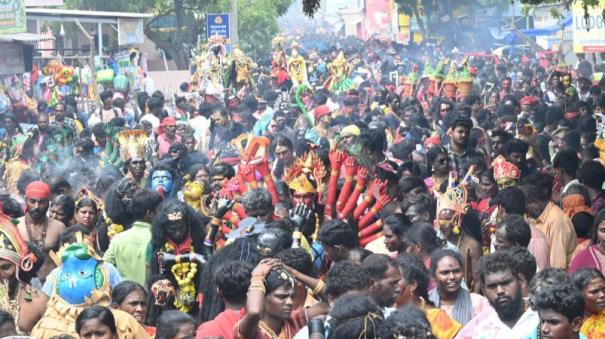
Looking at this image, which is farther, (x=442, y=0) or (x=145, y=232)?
(x=442, y=0)

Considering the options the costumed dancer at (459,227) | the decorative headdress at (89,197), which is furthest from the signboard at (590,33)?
the costumed dancer at (459,227)

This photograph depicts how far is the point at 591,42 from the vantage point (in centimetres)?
3091

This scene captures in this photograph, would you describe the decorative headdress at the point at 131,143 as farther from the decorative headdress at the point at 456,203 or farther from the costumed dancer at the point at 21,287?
the costumed dancer at the point at 21,287

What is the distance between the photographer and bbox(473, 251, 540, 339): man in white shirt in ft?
21.0

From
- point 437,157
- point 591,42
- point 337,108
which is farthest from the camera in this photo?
point 591,42

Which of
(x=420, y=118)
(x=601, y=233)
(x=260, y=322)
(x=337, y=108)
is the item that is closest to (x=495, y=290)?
(x=260, y=322)

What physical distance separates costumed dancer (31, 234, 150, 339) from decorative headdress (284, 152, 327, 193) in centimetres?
220

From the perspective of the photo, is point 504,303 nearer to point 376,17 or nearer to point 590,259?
point 590,259

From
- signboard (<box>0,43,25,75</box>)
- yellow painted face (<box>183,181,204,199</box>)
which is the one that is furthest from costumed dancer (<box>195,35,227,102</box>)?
yellow painted face (<box>183,181,204,199</box>)

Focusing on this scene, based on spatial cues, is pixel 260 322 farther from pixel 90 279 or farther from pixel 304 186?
pixel 304 186

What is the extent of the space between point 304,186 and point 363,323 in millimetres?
4006

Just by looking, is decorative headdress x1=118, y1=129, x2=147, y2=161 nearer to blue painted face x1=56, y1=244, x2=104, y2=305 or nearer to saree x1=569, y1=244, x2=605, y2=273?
blue painted face x1=56, y1=244, x2=104, y2=305

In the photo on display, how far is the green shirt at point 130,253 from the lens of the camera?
884 cm

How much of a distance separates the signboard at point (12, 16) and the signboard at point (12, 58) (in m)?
1.81
